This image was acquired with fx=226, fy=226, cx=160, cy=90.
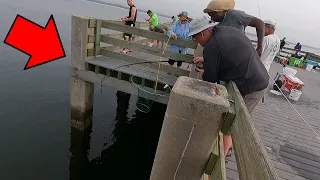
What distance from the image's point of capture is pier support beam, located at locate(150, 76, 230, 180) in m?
2.32

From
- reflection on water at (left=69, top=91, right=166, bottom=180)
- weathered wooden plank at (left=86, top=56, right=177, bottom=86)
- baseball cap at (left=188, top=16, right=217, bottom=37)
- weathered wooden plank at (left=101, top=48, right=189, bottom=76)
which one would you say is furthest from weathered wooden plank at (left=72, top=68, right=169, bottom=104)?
baseball cap at (left=188, top=16, right=217, bottom=37)

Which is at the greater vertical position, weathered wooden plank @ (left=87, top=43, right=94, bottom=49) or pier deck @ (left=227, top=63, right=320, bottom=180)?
weathered wooden plank @ (left=87, top=43, right=94, bottom=49)

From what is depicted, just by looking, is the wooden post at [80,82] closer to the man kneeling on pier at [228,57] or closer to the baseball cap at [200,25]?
the baseball cap at [200,25]

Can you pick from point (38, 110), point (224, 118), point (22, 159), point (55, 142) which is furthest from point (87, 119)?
point (224, 118)

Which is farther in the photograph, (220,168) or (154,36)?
(154,36)

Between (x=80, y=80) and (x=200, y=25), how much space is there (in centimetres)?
499

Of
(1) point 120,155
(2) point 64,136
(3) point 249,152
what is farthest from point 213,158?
(2) point 64,136

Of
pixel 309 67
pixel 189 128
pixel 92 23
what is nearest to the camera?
pixel 189 128

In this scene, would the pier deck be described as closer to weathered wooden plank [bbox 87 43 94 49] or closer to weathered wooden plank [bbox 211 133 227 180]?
weathered wooden plank [bbox 211 133 227 180]

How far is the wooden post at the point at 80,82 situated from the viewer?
6.30m

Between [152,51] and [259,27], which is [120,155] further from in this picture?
[259,27]

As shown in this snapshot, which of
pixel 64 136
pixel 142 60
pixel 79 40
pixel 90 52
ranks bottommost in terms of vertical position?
pixel 64 136

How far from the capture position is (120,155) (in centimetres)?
862

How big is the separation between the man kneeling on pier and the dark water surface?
5680 mm
